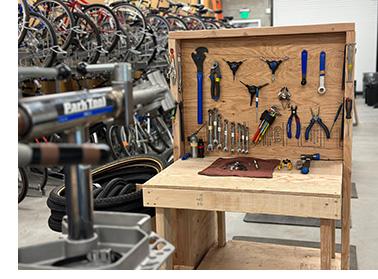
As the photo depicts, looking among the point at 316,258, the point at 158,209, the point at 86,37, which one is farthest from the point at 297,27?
the point at 86,37

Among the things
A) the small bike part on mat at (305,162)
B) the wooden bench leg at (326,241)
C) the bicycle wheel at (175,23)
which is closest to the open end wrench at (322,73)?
the small bike part on mat at (305,162)

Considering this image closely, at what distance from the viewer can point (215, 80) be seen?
2549 millimetres

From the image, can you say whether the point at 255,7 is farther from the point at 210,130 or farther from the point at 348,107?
the point at 348,107

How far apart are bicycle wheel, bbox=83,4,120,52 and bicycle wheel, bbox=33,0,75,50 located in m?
0.33

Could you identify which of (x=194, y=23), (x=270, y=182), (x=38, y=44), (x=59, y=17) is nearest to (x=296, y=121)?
(x=270, y=182)

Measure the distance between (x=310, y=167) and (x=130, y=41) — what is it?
316 centimetres

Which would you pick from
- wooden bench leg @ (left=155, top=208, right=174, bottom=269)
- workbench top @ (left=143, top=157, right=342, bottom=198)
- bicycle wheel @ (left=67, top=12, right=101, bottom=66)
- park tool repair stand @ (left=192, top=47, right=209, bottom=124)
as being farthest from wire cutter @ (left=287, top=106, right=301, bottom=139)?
bicycle wheel @ (left=67, top=12, right=101, bottom=66)

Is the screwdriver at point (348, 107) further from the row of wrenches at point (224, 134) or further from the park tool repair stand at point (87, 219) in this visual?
the park tool repair stand at point (87, 219)

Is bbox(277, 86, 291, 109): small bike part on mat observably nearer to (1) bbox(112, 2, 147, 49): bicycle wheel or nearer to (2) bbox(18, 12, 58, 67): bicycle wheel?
(2) bbox(18, 12, 58, 67): bicycle wheel

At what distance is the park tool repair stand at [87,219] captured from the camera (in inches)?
27.5

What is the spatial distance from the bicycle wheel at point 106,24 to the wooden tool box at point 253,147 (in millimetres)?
2234

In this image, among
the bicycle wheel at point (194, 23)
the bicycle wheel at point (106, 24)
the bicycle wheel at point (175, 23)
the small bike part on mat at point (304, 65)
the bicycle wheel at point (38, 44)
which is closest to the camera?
the small bike part on mat at point (304, 65)

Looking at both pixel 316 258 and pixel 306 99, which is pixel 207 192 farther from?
pixel 316 258

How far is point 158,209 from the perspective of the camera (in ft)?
6.92
